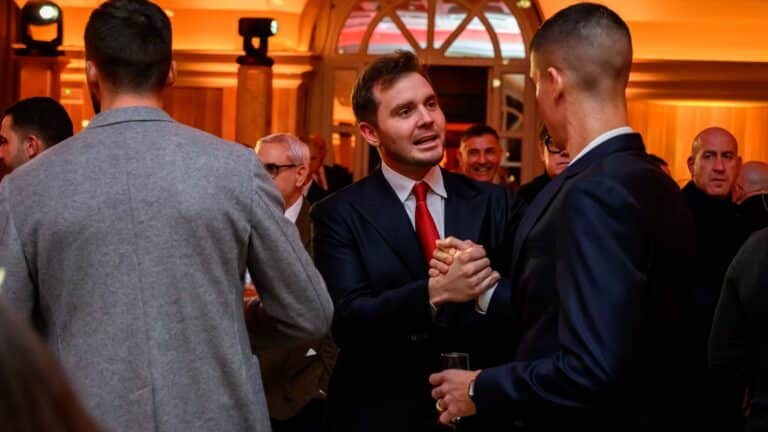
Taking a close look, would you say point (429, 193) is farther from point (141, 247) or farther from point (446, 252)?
point (141, 247)

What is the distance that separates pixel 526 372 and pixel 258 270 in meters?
0.50

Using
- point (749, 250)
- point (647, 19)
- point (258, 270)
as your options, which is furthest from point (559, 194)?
point (647, 19)

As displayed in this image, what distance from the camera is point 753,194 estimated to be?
5.95 meters

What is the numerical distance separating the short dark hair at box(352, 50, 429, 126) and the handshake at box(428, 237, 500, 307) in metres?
0.48

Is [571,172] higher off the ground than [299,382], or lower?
higher

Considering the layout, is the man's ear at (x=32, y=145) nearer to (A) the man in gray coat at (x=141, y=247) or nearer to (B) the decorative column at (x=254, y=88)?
(A) the man in gray coat at (x=141, y=247)

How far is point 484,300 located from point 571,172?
612mm

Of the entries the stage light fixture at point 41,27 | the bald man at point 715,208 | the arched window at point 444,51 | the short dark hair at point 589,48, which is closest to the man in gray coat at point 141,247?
the short dark hair at point 589,48

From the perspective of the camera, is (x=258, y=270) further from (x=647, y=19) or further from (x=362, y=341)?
(x=647, y=19)

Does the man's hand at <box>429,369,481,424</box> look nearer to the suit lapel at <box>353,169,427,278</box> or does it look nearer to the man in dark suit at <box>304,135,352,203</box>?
the suit lapel at <box>353,169,427,278</box>

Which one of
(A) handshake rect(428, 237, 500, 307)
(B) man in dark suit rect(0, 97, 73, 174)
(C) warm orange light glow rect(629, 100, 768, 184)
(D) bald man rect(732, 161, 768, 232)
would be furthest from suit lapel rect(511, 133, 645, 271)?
(C) warm orange light glow rect(629, 100, 768, 184)

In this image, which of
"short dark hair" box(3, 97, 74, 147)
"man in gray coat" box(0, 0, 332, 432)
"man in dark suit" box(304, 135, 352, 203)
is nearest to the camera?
"man in gray coat" box(0, 0, 332, 432)

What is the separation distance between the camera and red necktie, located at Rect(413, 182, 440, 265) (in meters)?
3.07

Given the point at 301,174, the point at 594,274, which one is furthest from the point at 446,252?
the point at 301,174
